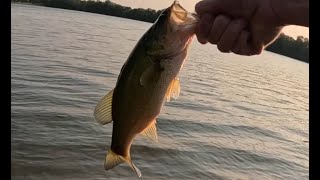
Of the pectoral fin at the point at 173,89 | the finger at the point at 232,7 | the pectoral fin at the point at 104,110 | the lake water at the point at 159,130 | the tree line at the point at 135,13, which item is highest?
the finger at the point at 232,7

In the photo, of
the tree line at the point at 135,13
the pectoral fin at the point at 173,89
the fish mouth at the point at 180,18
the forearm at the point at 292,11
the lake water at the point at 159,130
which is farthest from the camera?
the tree line at the point at 135,13

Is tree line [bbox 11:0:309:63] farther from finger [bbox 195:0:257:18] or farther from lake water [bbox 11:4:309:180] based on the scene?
finger [bbox 195:0:257:18]

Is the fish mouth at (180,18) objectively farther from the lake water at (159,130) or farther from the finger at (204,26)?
the lake water at (159,130)

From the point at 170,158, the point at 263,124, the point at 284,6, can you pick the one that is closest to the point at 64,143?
the point at 170,158

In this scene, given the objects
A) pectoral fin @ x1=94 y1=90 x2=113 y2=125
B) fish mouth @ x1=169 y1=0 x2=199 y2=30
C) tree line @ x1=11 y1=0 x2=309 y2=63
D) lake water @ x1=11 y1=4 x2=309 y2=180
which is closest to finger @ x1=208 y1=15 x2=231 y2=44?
fish mouth @ x1=169 y1=0 x2=199 y2=30

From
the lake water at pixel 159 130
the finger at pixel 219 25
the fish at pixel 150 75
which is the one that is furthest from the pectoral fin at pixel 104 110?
the lake water at pixel 159 130

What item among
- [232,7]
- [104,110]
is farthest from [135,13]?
[232,7]

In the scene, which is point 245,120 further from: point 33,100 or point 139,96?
point 139,96
